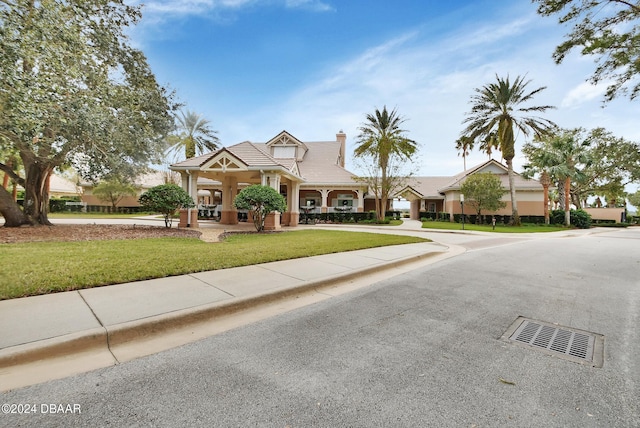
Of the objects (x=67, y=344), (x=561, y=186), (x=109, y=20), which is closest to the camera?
(x=67, y=344)

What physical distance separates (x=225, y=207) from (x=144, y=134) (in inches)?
324

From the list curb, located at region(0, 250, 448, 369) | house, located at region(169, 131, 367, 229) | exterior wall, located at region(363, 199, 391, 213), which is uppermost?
house, located at region(169, 131, 367, 229)

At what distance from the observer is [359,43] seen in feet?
43.4

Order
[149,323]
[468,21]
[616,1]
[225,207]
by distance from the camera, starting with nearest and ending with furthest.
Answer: [149,323]
[616,1]
[468,21]
[225,207]

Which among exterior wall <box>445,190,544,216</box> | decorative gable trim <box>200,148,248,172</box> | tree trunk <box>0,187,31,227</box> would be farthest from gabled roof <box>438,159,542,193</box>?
tree trunk <box>0,187,31,227</box>

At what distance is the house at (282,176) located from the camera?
1697 cm

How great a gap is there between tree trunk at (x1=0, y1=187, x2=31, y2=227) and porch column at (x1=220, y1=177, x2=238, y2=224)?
1015 cm

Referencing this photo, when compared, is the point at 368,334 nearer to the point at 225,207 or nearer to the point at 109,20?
the point at 109,20

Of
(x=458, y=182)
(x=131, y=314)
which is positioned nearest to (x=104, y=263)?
(x=131, y=314)

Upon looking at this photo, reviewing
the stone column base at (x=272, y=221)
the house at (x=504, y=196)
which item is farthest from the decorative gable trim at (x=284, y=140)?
the stone column base at (x=272, y=221)

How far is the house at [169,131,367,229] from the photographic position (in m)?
17.0

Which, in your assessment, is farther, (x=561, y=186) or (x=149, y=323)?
(x=561, y=186)

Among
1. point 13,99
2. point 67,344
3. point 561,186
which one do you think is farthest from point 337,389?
point 561,186

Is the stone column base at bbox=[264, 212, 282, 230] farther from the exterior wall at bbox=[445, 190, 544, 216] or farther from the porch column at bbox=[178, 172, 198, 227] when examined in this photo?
the exterior wall at bbox=[445, 190, 544, 216]
